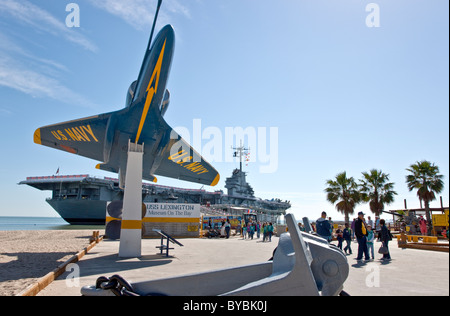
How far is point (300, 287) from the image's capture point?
2.34m

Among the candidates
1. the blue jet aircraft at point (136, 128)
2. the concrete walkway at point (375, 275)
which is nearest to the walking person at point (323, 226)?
the concrete walkway at point (375, 275)

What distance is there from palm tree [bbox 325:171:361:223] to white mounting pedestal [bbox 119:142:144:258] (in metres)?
22.4

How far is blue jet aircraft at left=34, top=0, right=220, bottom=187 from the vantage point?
11.6 m

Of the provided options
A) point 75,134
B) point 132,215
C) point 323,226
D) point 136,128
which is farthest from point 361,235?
point 75,134

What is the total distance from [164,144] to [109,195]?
43202mm

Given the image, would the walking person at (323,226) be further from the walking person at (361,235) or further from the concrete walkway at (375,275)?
the concrete walkway at (375,275)

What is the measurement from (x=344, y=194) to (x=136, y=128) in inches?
879

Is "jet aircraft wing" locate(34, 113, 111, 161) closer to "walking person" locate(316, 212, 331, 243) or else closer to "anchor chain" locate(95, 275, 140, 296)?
"walking person" locate(316, 212, 331, 243)

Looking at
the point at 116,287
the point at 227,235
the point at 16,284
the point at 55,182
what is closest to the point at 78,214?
the point at 55,182

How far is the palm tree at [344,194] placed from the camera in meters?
26.8

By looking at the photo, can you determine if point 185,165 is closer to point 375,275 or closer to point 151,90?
point 151,90

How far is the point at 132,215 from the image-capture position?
10227 mm
